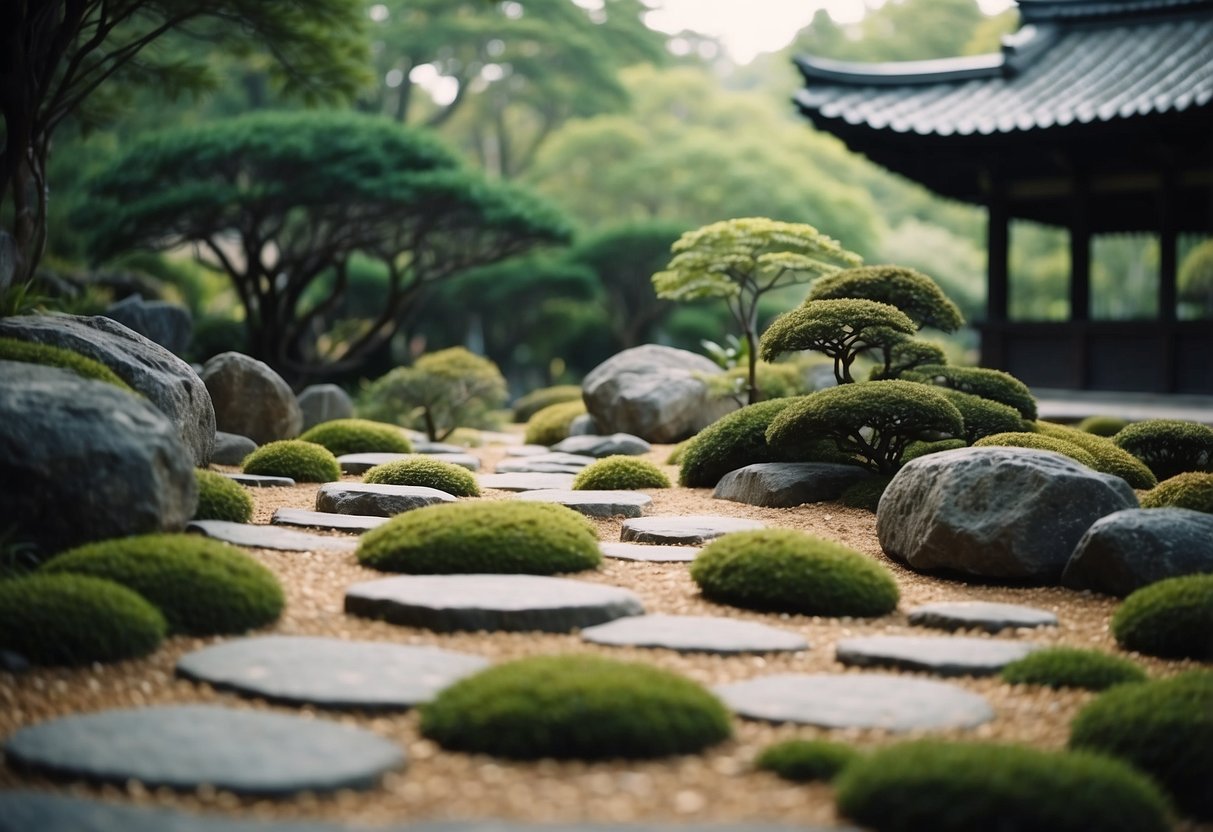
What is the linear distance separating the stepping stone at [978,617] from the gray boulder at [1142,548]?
0.59 metres

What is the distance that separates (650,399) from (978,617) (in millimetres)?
8500

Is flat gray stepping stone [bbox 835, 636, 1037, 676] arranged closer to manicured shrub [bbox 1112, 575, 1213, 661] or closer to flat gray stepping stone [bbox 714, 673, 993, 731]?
flat gray stepping stone [bbox 714, 673, 993, 731]

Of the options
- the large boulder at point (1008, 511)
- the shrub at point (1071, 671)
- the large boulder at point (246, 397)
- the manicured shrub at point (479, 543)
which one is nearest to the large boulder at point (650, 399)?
the large boulder at point (246, 397)

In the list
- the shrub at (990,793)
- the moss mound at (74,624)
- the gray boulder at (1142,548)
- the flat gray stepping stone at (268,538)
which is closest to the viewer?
the shrub at (990,793)

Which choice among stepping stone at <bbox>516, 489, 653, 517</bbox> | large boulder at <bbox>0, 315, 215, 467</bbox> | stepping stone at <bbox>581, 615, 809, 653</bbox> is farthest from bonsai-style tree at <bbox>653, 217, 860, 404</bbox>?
stepping stone at <bbox>581, 615, 809, 653</bbox>

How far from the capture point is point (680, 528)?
7949 millimetres

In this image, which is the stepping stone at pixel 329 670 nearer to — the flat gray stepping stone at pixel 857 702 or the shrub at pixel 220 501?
the flat gray stepping stone at pixel 857 702

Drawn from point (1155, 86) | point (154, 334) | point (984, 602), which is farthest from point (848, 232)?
point (984, 602)

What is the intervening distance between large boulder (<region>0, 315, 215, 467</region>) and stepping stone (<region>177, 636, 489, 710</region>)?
2896mm

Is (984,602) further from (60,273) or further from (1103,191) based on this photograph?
(60,273)

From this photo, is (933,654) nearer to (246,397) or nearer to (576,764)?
(576,764)

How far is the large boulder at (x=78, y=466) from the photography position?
557 cm

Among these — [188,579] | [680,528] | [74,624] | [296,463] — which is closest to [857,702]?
[188,579]

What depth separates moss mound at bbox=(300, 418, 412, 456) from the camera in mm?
12148
